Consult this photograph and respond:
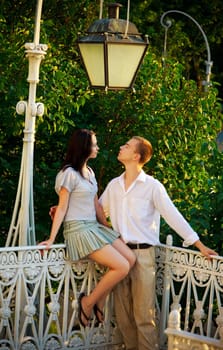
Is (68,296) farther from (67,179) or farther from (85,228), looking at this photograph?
(67,179)

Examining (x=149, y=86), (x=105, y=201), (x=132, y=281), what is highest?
(x=149, y=86)

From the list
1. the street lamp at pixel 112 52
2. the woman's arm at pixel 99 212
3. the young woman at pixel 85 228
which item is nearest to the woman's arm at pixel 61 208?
the young woman at pixel 85 228

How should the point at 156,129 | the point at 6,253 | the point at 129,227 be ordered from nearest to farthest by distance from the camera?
the point at 6,253
the point at 129,227
the point at 156,129

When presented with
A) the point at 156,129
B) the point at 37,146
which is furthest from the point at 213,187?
the point at 37,146

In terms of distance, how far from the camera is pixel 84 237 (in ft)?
20.7

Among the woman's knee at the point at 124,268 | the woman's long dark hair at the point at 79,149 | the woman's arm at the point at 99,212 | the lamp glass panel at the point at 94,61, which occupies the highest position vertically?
the lamp glass panel at the point at 94,61

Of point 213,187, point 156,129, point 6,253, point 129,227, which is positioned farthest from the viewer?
point 156,129

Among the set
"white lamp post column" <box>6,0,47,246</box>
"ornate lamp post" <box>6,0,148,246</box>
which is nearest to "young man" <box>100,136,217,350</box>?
"ornate lamp post" <box>6,0,148,246</box>

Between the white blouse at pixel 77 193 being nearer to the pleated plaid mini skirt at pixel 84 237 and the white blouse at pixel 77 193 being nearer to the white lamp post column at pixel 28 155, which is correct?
the pleated plaid mini skirt at pixel 84 237

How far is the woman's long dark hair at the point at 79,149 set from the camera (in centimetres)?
634

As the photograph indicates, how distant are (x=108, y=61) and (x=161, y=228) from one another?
1.49m

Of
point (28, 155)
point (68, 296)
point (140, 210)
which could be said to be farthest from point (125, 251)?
point (28, 155)

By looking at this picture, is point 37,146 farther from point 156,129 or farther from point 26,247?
point 26,247

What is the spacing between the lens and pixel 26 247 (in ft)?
20.0
